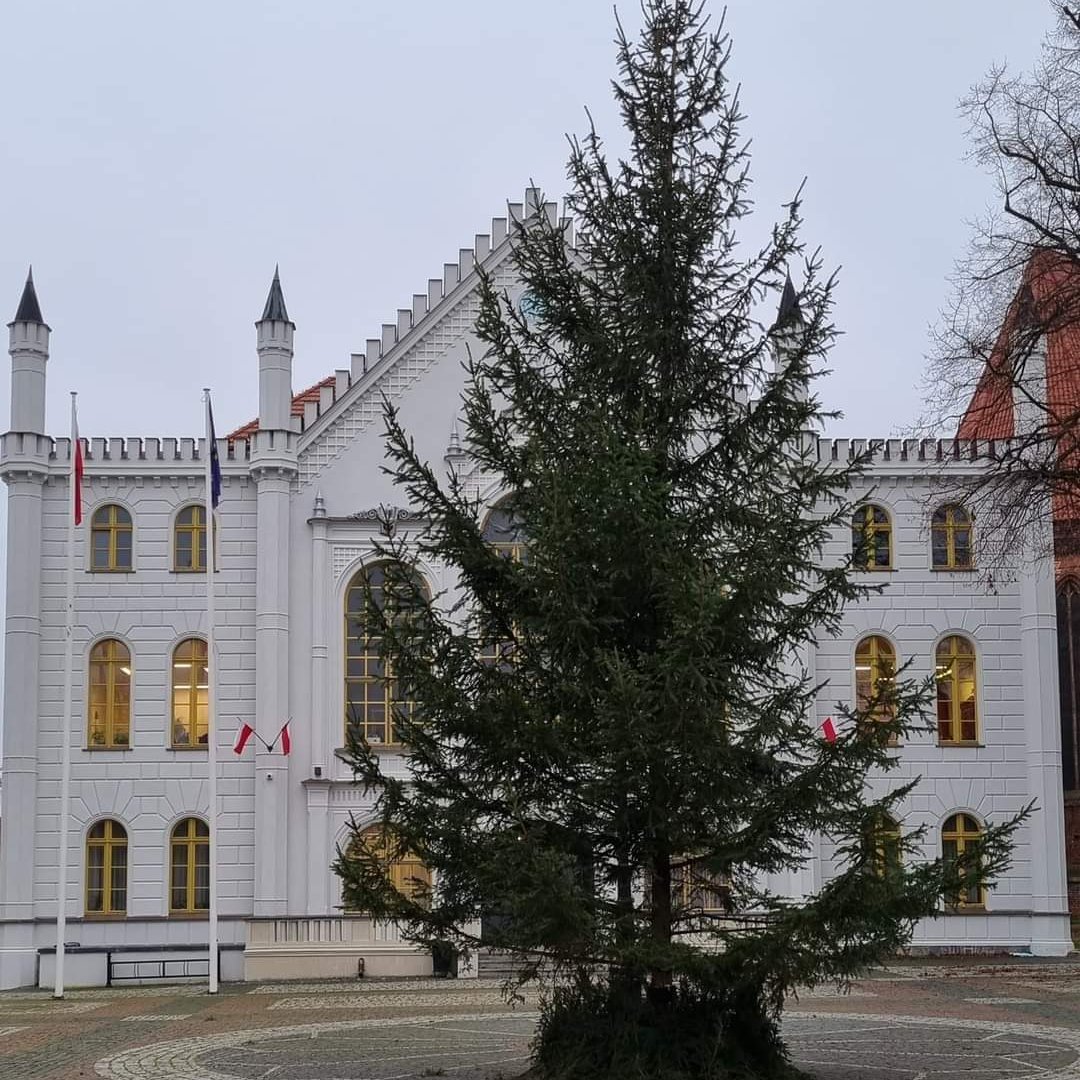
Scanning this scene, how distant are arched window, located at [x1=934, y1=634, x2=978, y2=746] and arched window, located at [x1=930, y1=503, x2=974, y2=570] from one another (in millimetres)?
1766

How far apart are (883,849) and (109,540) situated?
28198mm

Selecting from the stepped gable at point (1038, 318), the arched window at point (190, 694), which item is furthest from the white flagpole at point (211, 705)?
the stepped gable at point (1038, 318)

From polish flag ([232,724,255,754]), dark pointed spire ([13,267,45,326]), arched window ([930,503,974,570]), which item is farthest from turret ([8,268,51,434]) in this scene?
arched window ([930,503,974,570])

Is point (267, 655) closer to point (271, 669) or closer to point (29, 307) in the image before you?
point (271, 669)

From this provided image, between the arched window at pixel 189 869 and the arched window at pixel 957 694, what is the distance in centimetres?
1738

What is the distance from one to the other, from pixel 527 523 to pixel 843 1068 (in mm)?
6702

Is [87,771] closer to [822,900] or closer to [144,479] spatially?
[144,479]

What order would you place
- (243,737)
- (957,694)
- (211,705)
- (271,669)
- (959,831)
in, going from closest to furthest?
1. (211,705)
2. (243,737)
3. (271,669)
4. (959,831)
5. (957,694)

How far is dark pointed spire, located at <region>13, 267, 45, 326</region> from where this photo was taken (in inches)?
1551

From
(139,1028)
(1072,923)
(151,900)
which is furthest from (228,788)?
(1072,923)

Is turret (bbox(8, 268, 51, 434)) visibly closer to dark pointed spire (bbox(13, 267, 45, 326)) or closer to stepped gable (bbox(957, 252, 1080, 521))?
dark pointed spire (bbox(13, 267, 45, 326))

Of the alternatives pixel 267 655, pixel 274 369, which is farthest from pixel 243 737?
pixel 274 369

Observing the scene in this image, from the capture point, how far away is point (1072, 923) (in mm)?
42875

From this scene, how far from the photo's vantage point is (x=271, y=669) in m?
37.8
